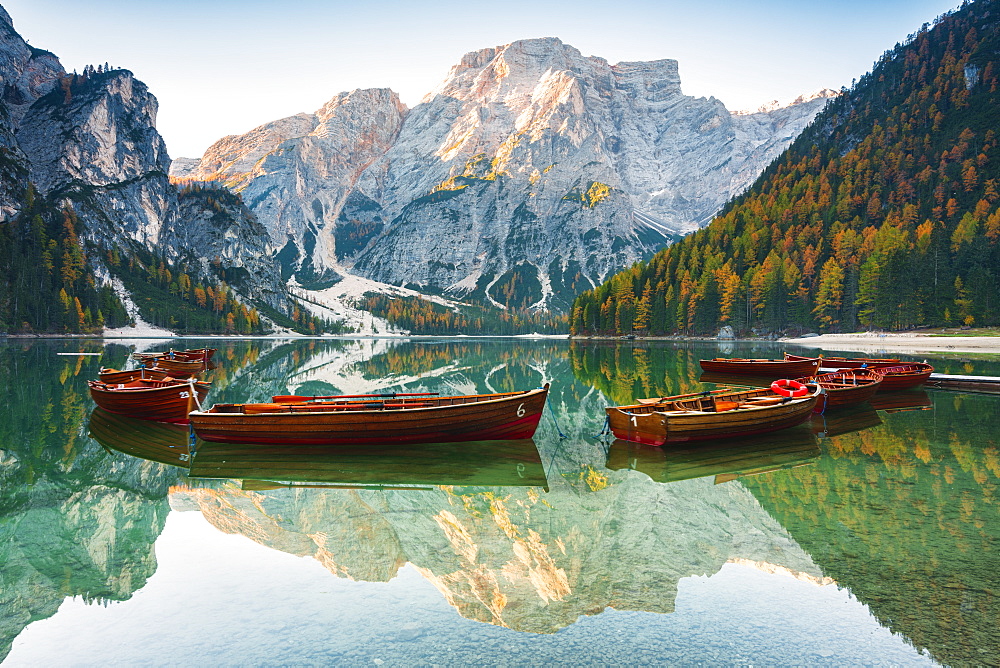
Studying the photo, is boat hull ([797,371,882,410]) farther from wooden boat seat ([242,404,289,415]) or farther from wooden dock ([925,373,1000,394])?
wooden boat seat ([242,404,289,415])

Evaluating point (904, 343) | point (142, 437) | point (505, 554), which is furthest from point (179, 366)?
point (904, 343)

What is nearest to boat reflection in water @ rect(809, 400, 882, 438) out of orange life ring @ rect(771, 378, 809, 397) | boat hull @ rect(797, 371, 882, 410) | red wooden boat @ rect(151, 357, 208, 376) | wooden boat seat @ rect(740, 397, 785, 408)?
boat hull @ rect(797, 371, 882, 410)

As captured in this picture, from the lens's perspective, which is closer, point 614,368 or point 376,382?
point 376,382

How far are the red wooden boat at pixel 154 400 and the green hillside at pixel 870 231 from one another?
432ft

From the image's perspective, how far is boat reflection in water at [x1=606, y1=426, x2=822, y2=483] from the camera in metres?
21.0

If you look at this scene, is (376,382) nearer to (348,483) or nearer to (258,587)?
(348,483)

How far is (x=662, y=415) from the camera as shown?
2370 centimetres

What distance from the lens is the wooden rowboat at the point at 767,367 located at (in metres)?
51.0

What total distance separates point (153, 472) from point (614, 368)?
2051 inches

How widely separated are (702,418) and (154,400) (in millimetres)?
30302

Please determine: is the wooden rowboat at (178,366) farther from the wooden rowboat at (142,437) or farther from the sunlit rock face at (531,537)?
the sunlit rock face at (531,537)

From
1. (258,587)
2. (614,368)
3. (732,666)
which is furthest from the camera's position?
(614,368)

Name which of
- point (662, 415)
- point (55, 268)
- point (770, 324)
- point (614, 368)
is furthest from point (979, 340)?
point (55, 268)

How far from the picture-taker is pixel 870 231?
444 feet
